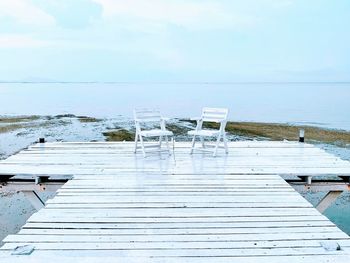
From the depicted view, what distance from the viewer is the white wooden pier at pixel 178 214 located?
3.16 m

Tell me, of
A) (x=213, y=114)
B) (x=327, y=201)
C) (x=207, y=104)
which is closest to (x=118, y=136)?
(x=213, y=114)

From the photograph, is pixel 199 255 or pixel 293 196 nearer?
pixel 199 255

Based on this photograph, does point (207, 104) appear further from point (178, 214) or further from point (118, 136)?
point (178, 214)

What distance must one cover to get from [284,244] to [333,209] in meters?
5.65

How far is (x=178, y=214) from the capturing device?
4.03m

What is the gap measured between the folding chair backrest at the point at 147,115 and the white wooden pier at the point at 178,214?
39.5 inches

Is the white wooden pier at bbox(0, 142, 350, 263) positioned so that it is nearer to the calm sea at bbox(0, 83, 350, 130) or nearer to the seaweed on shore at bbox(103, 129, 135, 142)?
the seaweed on shore at bbox(103, 129, 135, 142)

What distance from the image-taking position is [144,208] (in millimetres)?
4223

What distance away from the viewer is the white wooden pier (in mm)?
3156

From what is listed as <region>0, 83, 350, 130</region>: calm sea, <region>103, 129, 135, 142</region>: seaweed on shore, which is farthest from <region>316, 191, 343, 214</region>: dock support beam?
<region>0, 83, 350, 130</region>: calm sea

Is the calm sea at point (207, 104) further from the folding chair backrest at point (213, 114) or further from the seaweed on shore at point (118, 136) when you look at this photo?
the folding chair backrest at point (213, 114)

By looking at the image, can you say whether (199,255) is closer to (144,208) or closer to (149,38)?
(144,208)

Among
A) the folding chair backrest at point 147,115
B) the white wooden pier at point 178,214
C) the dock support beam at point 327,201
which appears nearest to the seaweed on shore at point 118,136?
the folding chair backrest at point 147,115

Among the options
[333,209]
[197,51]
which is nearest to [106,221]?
[333,209]
